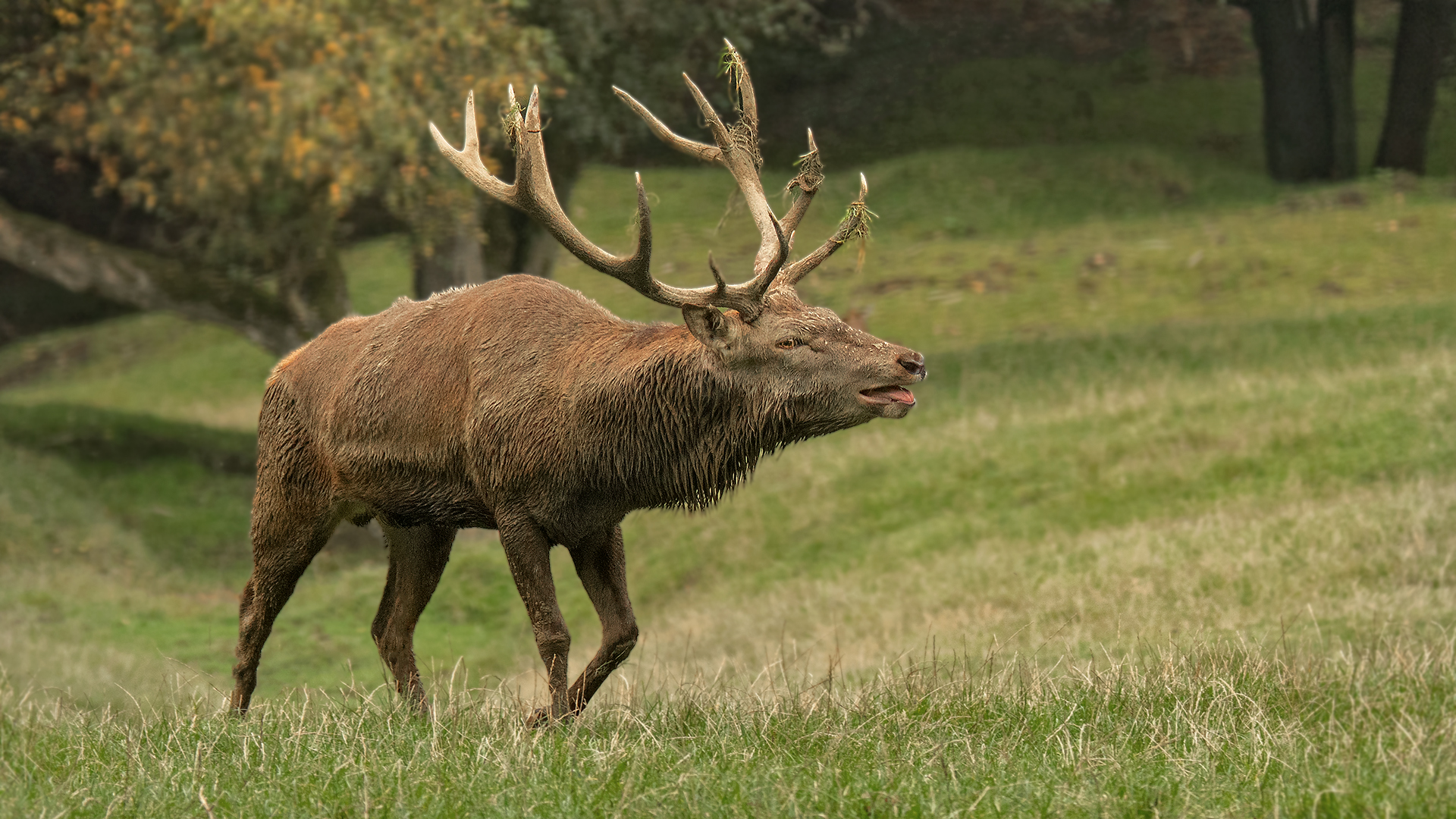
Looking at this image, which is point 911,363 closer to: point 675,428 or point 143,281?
point 675,428

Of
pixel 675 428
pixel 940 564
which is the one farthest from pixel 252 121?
pixel 675 428

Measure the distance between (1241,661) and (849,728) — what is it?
2.34m

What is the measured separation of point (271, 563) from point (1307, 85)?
1991 centimetres

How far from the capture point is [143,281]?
15969mm

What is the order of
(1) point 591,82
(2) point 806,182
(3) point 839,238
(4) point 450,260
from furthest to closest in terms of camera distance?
(1) point 591,82 → (4) point 450,260 → (2) point 806,182 → (3) point 839,238

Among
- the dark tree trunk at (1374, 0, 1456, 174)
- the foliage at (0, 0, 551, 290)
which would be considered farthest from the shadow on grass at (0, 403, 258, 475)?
the dark tree trunk at (1374, 0, 1456, 174)

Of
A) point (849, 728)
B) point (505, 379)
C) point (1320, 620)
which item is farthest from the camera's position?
point (1320, 620)

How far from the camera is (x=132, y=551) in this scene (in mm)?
15156

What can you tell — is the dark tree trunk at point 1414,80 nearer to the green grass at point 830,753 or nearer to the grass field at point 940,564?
the grass field at point 940,564

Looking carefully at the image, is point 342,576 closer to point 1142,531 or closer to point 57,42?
point 57,42

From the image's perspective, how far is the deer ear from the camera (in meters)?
5.98

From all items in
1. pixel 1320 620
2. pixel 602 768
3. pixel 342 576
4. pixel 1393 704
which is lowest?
pixel 342 576

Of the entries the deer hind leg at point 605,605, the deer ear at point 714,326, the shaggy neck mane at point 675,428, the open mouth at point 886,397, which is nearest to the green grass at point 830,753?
the deer hind leg at point 605,605

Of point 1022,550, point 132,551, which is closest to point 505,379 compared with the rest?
point 1022,550
